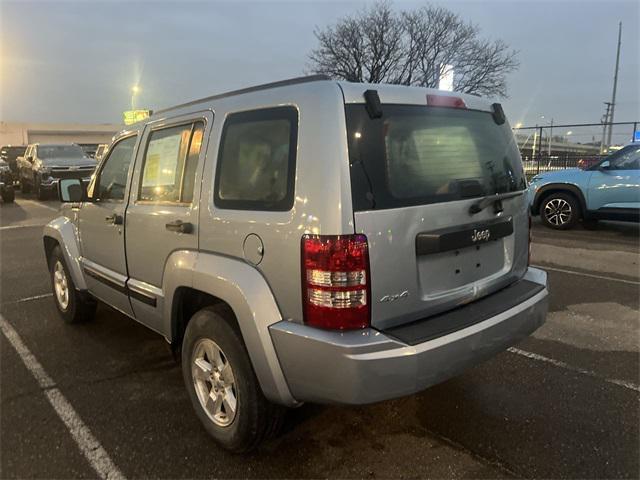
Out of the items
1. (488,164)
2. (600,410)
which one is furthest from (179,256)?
(600,410)

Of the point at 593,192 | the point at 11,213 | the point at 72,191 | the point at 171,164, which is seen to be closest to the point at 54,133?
the point at 11,213

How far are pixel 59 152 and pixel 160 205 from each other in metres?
18.1

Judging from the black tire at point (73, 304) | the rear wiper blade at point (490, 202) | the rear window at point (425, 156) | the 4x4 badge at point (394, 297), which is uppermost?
the rear window at point (425, 156)

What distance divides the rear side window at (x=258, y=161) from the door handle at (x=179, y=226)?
0.27 meters

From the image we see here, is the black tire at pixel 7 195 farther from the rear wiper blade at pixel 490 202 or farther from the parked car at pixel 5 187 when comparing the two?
the rear wiper blade at pixel 490 202

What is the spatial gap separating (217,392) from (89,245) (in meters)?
2.09

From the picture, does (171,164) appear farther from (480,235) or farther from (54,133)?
(54,133)

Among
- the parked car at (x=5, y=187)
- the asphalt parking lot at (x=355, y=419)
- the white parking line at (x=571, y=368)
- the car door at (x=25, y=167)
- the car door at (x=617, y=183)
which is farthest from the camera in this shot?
the car door at (x=25, y=167)

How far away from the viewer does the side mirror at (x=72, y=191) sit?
4234mm

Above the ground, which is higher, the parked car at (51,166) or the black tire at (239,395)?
the parked car at (51,166)

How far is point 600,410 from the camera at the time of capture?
320 centimetres

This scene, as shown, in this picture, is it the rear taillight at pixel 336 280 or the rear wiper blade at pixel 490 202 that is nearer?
the rear taillight at pixel 336 280

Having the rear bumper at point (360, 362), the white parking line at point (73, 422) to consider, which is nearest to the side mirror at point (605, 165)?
the rear bumper at point (360, 362)

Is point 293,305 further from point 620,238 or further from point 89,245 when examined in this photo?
point 620,238
